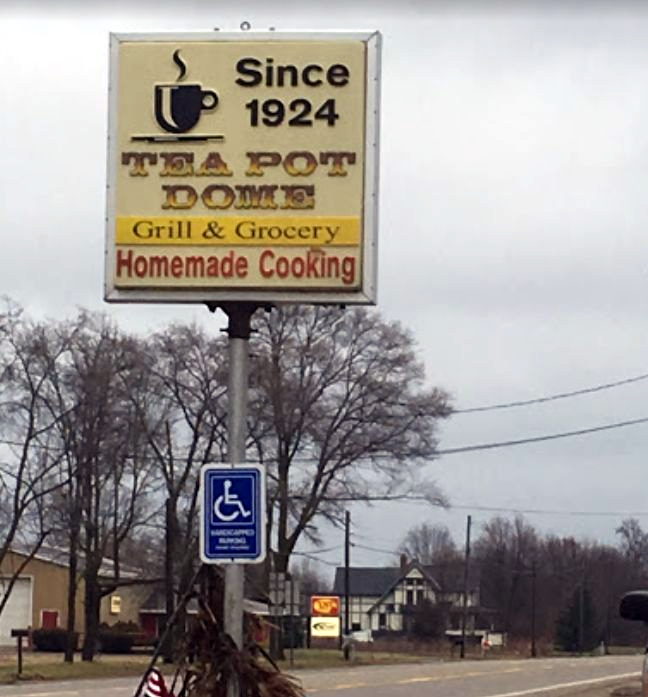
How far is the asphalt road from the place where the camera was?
36219 mm

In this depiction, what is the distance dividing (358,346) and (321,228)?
51.0m

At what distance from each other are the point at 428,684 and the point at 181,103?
3234cm

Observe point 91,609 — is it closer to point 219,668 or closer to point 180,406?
point 180,406

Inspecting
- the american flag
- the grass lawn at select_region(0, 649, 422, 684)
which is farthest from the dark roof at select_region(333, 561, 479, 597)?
the american flag

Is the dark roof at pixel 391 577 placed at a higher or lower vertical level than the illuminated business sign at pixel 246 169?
lower

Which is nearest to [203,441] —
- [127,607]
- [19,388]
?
[19,388]

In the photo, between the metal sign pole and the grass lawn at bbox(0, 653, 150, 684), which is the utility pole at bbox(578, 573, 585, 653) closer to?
the grass lawn at bbox(0, 653, 150, 684)

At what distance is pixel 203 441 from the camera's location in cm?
5828

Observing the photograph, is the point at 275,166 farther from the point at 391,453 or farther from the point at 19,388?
the point at 391,453

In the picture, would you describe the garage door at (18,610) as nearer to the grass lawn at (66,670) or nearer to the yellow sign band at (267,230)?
the grass lawn at (66,670)

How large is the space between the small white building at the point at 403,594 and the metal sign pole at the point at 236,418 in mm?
95209

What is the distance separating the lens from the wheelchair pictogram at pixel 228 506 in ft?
35.0

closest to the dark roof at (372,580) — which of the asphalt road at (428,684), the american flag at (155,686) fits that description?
the asphalt road at (428,684)

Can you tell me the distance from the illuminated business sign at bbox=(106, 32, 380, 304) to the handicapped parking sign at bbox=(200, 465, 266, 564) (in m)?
1.15
